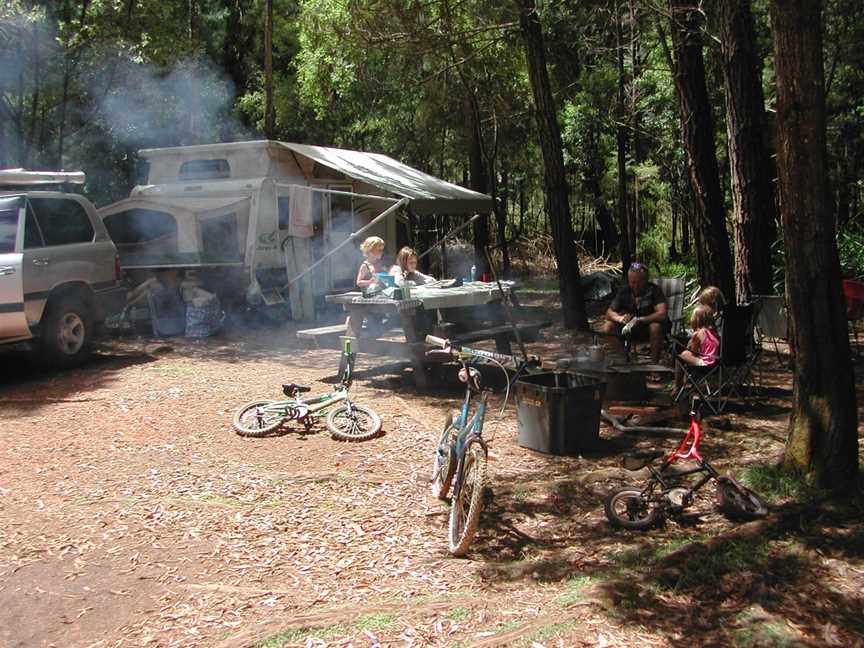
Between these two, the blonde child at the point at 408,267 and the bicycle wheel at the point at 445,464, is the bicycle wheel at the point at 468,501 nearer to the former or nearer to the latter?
the bicycle wheel at the point at 445,464

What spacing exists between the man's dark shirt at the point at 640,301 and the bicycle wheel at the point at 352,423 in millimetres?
2810

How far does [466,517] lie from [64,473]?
294 cm

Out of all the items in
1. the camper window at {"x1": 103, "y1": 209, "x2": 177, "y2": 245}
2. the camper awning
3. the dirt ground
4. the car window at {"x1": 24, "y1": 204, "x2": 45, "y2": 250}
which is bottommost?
the dirt ground

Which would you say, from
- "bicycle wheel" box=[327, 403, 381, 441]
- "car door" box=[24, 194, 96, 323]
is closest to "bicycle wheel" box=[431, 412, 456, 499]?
"bicycle wheel" box=[327, 403, 381, 441]

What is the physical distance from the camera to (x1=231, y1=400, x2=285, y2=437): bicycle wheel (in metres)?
6.39

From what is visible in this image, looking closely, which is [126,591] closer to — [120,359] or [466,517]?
[466,517]

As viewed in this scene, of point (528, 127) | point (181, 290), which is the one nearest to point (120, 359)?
point (181, 290)

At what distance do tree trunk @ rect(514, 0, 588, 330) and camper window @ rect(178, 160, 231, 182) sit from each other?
4.87 meters

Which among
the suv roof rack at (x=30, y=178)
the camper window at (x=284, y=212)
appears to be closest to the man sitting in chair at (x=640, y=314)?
the camper window at (x=284, y=212)

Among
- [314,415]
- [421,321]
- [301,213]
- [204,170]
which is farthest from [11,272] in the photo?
[204,170]

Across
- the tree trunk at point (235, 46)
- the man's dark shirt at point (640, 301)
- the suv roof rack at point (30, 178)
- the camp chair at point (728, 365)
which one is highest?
the tree trunk at point (235, 46)

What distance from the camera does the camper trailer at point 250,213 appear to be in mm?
12141

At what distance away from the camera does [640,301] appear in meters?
7.94

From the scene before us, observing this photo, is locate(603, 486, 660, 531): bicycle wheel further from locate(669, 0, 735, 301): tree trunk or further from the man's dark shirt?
locate(669, 0, 735, 301): tree trunk
